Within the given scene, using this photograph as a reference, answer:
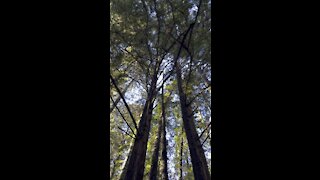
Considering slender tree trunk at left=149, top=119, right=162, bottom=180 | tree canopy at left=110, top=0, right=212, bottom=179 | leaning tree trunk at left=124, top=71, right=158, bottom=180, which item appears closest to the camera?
leaning tree trunk at left=124, top=71, right=158, bottom=180

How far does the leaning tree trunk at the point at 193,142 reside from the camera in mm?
4055

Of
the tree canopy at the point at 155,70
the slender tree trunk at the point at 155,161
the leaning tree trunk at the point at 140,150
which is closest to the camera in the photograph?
the leaning tree trunk at the point at 140,150

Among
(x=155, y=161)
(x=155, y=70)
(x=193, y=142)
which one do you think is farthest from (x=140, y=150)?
(x=155, y=161)

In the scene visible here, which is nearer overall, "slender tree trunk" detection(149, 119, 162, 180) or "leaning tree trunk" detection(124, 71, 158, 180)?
"leaning tree trunk" detection(124, 71, 158, 180)

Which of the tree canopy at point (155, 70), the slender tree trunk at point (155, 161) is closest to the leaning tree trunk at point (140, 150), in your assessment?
the tree canopy at point (155, 70)

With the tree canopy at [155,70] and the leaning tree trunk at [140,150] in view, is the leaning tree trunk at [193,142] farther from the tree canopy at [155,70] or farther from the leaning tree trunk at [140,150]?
the leaning tree trunk at [140,150]

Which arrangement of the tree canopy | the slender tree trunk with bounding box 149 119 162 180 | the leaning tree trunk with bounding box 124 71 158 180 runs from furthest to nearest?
the slender tree trunk with bounding box 149 119 162 180, the tree canopy, the leaning tree trunk with bounding box 124 71 158 180

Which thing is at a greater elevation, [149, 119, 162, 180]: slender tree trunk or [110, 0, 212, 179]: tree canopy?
[110, 0, 212, 179]: tree canopy

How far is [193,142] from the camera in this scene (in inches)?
172

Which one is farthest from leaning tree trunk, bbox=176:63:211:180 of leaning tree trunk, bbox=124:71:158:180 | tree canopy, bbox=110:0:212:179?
leaning tree trunk, bbox=124:71:158:180

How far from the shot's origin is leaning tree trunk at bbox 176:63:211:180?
405 centimetres

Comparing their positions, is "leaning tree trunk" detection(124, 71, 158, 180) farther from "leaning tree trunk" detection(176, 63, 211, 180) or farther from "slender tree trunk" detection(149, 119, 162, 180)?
"slender tree trunk" detection(149, 119, 162, 180)

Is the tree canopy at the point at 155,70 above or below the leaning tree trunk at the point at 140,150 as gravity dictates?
above
